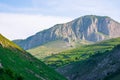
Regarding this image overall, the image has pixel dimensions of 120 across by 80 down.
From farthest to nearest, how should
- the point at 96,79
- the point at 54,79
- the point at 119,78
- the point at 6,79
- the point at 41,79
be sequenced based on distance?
the point at 96,79 < the point at 119,78 < the point at 54,79 < the point at 41,79 < the point at 6,79

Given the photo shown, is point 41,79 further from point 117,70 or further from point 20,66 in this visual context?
point 117,70

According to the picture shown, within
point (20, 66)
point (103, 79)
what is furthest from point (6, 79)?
point (103, 79)

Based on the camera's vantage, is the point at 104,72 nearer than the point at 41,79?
Result: No

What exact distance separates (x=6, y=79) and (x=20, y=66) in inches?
1780

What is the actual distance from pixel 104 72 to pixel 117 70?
61.2ft

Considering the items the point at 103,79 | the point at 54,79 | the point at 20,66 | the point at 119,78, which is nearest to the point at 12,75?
the point at 20,66

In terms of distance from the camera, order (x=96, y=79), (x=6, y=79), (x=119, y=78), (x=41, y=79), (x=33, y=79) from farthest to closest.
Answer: (x=96, y=79) < (x=119, y=78) < (x=41, y=79) < (x=33, y=79) < (x=6, y=79)

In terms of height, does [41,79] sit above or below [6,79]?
below

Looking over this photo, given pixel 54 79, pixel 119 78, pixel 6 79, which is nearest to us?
pixel 6 79

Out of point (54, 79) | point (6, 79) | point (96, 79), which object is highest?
Answer: point (6, 79)

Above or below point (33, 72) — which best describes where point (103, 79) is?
below

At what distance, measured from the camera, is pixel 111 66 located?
197625mm

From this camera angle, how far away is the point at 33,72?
103312mm

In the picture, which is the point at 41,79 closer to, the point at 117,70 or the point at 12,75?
the point at 12,75
